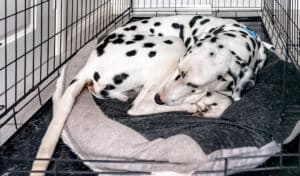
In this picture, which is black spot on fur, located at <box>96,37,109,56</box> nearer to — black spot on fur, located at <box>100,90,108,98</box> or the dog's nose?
black spot on fur, located at <box>100,90,108,98</box>

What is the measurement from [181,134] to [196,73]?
496 millimetres

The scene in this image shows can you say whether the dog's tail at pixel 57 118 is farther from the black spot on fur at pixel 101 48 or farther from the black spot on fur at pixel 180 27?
the black spot on fur at pixel 180 27

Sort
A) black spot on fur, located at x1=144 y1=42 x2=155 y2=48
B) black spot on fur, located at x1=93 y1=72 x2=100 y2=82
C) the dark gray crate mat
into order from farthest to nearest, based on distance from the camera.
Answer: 1. black spot on fur, located at x1=144 y1=42 x2=155 y2=48
2. black spot on fur, located at x1=93 y1=72 x2=100 y2=82
3. the dark gray crate mat

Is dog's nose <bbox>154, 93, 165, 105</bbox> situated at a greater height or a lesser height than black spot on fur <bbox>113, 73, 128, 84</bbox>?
lesser

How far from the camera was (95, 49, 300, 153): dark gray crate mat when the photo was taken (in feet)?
6.91

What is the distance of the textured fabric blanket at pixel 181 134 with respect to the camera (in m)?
1.96

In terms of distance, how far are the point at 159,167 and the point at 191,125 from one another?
398mm

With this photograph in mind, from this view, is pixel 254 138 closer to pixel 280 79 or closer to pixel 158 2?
pixel 280 79

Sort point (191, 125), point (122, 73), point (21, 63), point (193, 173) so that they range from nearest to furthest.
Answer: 1. point (193, 173)
2. point (191, 125)
3. point (122, 73)
4. point (21, 63)

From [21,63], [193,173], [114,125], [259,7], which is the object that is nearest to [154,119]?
[114,125]

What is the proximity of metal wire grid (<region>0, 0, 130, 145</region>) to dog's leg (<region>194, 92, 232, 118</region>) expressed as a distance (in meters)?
0.85

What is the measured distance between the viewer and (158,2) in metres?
5.56

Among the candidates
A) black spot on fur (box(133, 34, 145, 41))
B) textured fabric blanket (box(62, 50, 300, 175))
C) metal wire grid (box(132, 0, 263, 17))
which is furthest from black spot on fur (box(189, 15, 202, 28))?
metal wire grid (box(132, 0, 263, 17))

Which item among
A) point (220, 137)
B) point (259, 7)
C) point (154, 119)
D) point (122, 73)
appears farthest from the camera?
point (259, 7)
